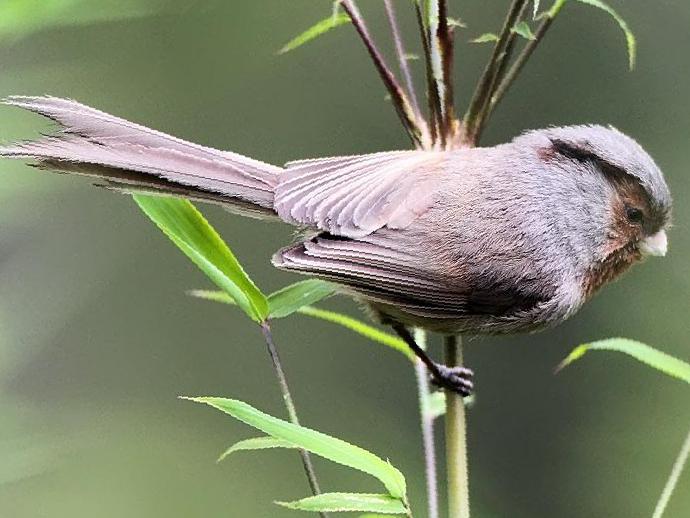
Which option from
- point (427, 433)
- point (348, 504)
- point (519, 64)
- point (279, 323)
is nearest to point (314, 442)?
point (348, 504)

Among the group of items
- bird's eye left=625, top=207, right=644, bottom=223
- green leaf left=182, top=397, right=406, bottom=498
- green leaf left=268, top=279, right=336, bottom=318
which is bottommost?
green leaf left=182, top=397, right=406, bottom=498

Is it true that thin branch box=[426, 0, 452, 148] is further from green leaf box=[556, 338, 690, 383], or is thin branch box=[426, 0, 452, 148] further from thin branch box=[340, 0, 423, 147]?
green leaf box=[556, 338, 690, 383]

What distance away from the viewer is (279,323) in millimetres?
3039

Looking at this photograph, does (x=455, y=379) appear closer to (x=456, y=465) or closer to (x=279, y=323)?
(x=456, y=465)

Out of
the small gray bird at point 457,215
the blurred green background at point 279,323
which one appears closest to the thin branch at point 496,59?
the small gray bird at point 457,215

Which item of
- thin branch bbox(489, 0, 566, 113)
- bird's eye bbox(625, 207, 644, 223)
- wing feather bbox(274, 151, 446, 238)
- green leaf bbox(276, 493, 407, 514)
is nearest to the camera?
green leaf bbox(276, 493, 407, 514)

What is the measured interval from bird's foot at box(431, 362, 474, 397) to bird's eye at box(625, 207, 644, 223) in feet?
1.10

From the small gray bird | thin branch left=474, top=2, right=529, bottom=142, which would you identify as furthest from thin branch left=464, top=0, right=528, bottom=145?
the small gray bird

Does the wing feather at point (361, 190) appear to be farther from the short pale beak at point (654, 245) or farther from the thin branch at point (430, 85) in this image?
the short pale beak at point (654, 245)

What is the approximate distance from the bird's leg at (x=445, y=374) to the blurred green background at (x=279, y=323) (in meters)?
1.44

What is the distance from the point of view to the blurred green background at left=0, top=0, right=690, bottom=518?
8.61ft

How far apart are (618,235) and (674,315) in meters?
1.44

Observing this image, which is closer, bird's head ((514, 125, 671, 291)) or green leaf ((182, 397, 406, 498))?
green leaf ((182, 397, 406, 498))

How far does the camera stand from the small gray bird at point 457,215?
3.46ft
